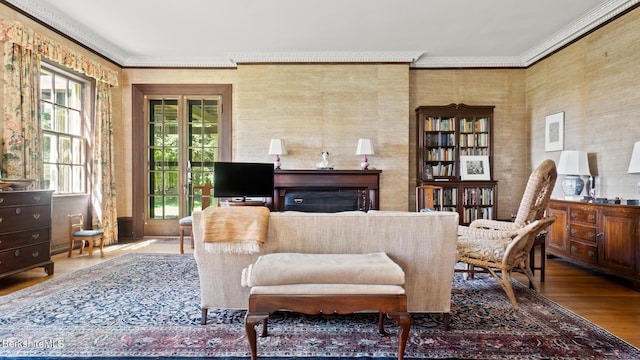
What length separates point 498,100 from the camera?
571cm

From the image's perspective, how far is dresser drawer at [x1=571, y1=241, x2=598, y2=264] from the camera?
3.55 m

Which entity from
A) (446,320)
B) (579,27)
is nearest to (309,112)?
(579,27)

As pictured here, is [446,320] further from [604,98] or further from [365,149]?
[604,98]

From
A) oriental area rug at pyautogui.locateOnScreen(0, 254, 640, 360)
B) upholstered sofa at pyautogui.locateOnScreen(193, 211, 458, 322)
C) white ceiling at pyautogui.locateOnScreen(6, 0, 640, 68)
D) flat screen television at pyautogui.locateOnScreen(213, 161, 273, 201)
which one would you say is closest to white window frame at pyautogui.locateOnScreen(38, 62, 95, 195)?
white ceiling at pyautogui.locateOnScreen(6, 0, 640, 68)

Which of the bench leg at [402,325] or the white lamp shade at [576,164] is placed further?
the white lamp shade at [576,164]

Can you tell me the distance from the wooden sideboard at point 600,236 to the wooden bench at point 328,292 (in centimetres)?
291

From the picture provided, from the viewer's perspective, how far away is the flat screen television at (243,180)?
502 centimetres

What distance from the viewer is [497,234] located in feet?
9.54

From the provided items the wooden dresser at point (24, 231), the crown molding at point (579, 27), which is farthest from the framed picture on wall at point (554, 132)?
the wooden dresser at point (24, 231)

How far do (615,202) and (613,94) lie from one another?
1400 mm

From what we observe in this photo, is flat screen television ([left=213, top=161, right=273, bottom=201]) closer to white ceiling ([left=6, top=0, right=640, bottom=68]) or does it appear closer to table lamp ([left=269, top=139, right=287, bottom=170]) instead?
table lamp ([left=269, top=139, right=287, bottom=170])

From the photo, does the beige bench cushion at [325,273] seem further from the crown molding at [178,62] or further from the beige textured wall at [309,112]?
the crown molding at [178,62]

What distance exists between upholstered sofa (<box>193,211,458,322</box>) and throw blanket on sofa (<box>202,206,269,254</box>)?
0.31 ft

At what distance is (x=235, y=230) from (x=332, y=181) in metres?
3.23
